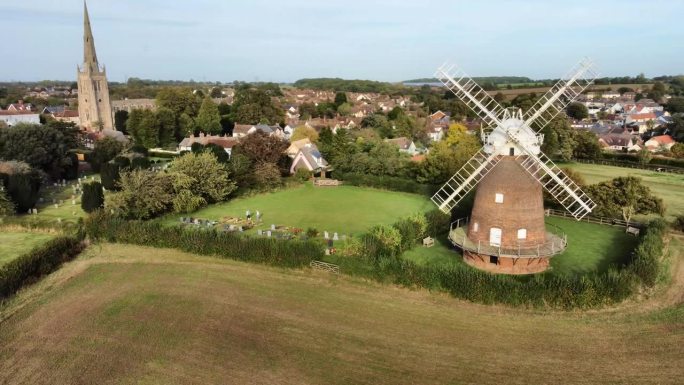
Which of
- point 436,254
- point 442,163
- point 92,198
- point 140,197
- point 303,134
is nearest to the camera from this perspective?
point 436,254

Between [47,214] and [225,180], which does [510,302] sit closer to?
[225,180]

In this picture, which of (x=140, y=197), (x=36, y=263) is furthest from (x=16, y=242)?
(x=140, y=197)

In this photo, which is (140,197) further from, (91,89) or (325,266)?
(91,89)

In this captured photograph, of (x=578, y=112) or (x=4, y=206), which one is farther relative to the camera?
(x=578, y=112)

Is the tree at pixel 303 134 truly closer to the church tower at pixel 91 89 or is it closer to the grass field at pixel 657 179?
the grass field at pixel 657 179

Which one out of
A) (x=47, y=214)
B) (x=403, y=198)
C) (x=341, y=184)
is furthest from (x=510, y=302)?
(x=47, y=214)

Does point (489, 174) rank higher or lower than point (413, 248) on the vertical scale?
higher

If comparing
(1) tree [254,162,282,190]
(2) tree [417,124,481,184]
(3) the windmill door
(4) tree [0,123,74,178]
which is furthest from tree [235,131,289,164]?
(3) the windmill door
